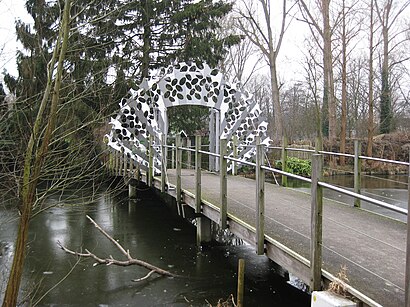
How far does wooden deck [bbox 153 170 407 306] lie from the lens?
2.98 meters

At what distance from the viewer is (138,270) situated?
5.94m

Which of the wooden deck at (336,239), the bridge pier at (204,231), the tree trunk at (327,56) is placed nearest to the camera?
the wooden deck at (336,239)

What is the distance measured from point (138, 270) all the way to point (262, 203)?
2.60 meters

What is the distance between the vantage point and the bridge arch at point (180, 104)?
1008cm

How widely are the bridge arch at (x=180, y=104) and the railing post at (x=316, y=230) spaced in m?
6.42

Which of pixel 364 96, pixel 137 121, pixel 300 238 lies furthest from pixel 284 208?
pixel 364 96

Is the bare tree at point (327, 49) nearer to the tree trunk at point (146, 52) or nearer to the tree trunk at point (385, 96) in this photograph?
the tree trunk at point (385, 96)

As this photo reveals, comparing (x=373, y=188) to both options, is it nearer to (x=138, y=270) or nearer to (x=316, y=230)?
(x=138, y=270)

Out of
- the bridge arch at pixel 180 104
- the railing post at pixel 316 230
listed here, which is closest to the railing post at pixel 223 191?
the railing post at pixel 316 230

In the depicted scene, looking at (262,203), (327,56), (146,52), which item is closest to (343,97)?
(327,56)

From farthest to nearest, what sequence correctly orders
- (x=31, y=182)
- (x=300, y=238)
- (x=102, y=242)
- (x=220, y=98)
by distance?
1. (x=220, y=98)
2. (x=102, y=242)
3. (x=31, y=182)
4. (x=300, y=238)

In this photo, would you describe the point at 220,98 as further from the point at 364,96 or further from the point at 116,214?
the point at 364,96

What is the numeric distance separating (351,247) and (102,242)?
497 cm

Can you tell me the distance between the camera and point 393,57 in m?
21.3
